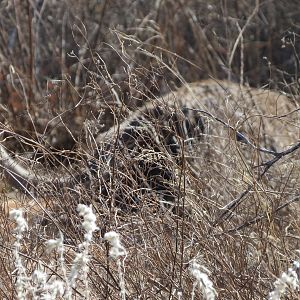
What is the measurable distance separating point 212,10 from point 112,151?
7.14m

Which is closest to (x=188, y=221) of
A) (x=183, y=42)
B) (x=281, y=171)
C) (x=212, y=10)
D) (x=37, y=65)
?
(x=281, y=171)

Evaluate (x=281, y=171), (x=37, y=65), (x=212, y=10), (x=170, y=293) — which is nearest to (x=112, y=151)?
(x=170, y=293)

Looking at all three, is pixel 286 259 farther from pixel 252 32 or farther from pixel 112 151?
pixel 252 32

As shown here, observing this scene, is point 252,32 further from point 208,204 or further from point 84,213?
point 84,213

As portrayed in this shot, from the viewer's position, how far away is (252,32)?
438 inches

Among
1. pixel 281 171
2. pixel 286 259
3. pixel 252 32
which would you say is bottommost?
pixel 252 32

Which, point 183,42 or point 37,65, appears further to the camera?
point 183,42

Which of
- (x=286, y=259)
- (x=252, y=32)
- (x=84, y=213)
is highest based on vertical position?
(x=84, y=213)

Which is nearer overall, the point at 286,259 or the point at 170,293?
the point at 170,293

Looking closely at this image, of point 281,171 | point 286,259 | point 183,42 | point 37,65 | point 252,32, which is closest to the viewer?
point 286,259

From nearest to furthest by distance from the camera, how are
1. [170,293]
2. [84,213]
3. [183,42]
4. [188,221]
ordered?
[84,213], [170,293], [188,221], [183,42]

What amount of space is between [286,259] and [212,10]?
298 inches

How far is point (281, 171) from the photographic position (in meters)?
4.73

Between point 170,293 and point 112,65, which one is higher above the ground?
point 170,293
